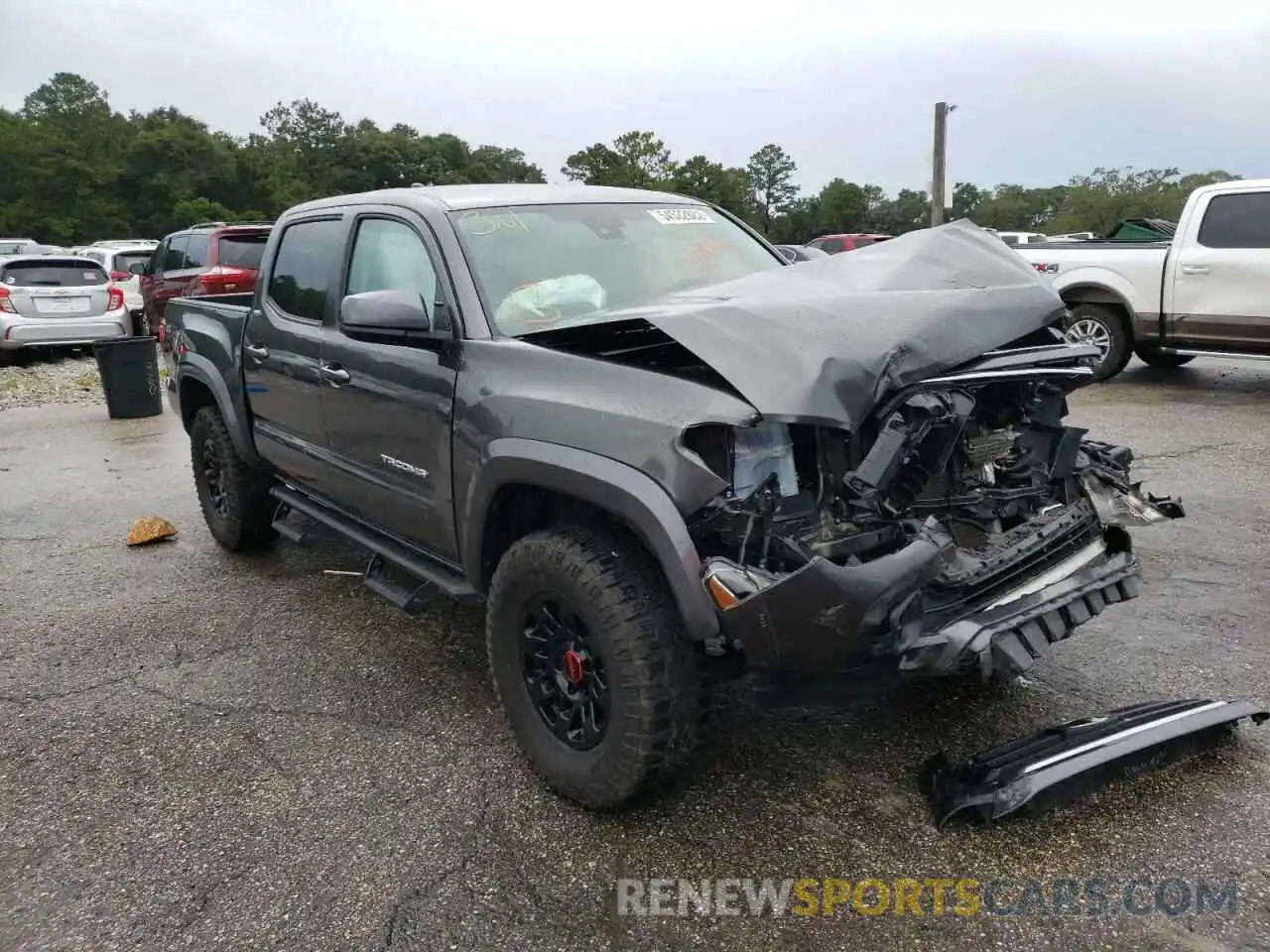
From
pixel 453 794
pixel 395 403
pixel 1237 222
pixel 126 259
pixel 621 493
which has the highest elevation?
pixel 126 259

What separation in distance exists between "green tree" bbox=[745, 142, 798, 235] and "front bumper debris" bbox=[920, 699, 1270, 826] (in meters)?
81.4

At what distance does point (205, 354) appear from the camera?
210 inches

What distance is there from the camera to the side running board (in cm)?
354

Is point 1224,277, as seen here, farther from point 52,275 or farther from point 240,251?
point 52,275

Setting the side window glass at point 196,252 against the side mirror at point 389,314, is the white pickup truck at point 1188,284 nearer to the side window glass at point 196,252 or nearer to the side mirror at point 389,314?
the side mirror at point 389,314

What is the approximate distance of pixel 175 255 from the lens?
14070 millimetres

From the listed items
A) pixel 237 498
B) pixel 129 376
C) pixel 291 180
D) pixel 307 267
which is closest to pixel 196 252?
pixel 129 376

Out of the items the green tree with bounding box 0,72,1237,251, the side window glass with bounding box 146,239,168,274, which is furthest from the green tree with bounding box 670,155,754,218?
the side window glass with bounding box 146,239,168,274

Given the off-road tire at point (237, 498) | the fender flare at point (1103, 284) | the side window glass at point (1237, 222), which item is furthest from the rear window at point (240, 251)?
the side window glass at point (1237, 222)

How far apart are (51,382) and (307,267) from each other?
10437 millimetres

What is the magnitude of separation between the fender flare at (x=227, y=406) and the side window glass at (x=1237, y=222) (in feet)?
29.3

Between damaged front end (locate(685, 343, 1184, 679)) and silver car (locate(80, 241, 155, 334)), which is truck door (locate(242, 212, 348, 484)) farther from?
silver car (locate(80, 241, 155, 334))

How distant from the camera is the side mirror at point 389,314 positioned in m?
3.22

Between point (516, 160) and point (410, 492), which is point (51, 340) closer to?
point (410, 492)
